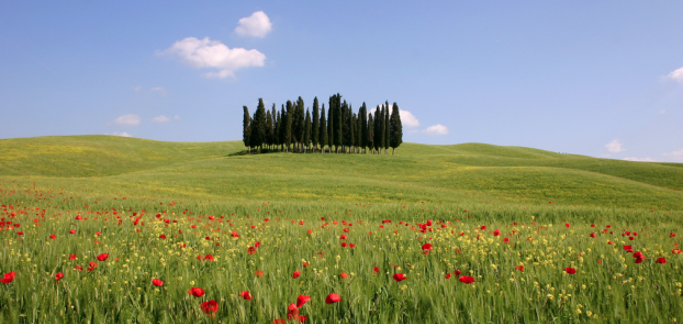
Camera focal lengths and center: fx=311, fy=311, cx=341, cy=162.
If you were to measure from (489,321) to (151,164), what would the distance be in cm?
7116

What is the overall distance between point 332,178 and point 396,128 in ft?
132

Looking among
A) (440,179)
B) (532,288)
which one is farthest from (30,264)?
(440,179)

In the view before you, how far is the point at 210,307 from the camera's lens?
1.89 m

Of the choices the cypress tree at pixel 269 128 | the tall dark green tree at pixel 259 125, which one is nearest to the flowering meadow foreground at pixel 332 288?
the tall dark green tree at pixel 259 125

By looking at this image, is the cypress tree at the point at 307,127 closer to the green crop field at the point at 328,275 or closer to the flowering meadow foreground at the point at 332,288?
the green crop field at the point at 328,275

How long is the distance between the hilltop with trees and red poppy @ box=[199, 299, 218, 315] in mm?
62800

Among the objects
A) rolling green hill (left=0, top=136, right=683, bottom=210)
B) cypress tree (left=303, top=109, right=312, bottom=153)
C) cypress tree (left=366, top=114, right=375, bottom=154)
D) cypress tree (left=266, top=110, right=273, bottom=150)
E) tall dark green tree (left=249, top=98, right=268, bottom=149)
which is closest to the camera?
rolling green hill (left=0, top=136, right=683, bottom=210)

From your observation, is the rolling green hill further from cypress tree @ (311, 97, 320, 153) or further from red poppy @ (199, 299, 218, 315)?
red poppy @ (199, 299, 218, 315)

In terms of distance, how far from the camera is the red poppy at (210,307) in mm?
1877

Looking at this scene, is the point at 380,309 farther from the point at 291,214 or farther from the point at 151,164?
the point at 151,164

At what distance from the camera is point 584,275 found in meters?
3.18

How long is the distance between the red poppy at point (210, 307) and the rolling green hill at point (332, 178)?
20.6 meters

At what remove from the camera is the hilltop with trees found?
65.3 metres

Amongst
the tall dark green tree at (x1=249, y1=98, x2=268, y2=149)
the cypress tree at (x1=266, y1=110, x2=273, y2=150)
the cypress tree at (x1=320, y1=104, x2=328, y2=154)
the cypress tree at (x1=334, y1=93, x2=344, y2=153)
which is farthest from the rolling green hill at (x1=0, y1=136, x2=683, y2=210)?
the cypress tree at (x1=266, y1=110, x2=273, y2=150)
